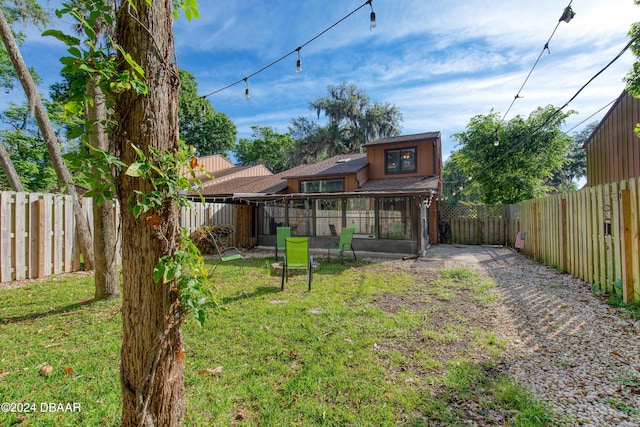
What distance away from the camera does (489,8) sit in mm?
5625

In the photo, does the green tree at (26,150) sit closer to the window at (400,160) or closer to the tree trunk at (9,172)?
the tree trunk at (9,172)

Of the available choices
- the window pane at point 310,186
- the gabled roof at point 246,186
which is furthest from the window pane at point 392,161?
the gabled roof at point 246,186

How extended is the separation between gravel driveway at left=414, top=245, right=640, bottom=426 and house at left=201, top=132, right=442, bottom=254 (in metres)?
5.44

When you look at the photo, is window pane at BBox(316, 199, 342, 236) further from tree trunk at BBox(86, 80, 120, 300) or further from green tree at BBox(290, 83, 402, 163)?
green tree at BBox(290, 83, 402, 163)

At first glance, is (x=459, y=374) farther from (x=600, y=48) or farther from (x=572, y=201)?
(x=600, y=48)

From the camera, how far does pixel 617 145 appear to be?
34.4ft

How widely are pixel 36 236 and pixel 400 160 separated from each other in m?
13.9

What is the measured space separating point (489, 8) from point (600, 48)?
2463 mm

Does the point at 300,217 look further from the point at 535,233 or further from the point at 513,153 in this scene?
the point at 513,153

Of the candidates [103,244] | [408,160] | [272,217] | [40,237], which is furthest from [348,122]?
[103,244]

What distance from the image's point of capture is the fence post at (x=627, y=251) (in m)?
4.39

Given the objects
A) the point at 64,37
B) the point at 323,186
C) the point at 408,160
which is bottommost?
the point at 64,37

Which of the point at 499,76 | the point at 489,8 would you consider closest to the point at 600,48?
the point at 489,8

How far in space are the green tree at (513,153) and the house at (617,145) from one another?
2.47 metres
